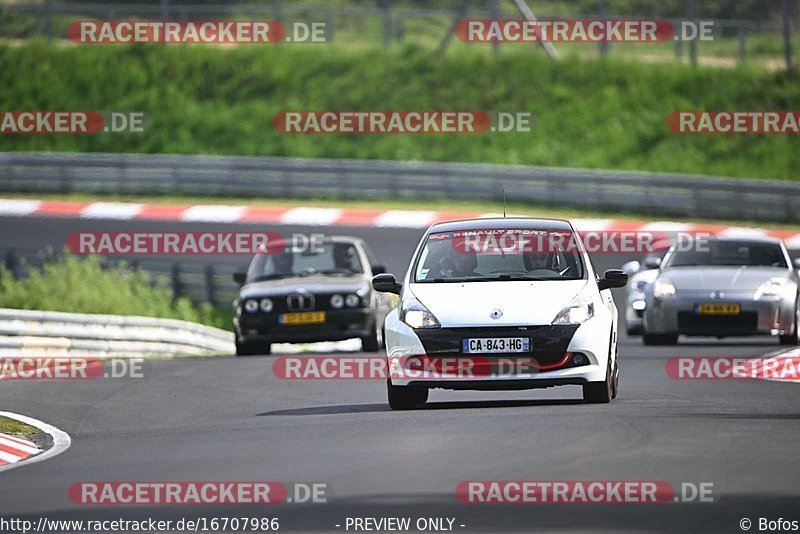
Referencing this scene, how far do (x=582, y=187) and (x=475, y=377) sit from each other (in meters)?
25.3

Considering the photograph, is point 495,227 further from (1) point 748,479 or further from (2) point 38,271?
(2) point 38,271

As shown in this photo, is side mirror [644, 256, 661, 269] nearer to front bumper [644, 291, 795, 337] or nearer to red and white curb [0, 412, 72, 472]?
front bumper [644, 291, 795, 337]

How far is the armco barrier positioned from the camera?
68.3ft

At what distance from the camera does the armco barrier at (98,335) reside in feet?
68.3

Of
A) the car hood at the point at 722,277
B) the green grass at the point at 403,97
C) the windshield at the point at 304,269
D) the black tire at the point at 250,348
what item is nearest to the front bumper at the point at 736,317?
the car hood at the point at 722,277

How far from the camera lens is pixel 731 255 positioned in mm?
21797

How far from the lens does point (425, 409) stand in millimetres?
14273

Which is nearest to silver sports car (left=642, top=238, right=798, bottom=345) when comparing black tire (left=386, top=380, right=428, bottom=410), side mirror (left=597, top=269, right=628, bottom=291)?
side mirror (left=597, top=269, right=628, bottom=291)

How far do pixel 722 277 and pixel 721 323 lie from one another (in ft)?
1.87

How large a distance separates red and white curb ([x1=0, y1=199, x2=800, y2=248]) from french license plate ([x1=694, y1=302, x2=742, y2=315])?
42.9ft

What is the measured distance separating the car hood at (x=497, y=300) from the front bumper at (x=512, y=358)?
7 centimetres

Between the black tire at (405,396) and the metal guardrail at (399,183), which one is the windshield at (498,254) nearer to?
the black tire at (405,396)

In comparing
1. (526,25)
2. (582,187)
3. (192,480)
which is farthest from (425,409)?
(526,25)

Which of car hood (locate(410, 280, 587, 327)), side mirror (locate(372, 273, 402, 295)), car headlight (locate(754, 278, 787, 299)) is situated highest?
side mirror (locate(372, 273, 402, 295))
